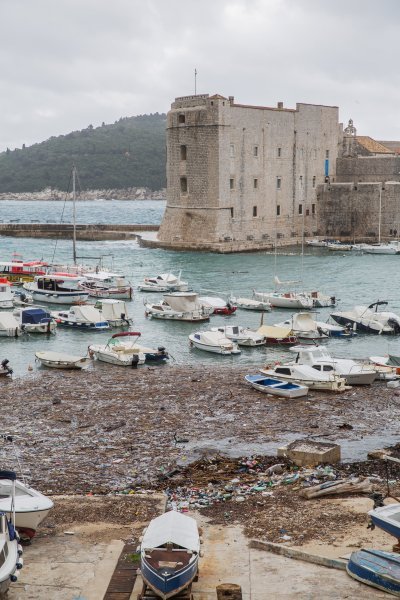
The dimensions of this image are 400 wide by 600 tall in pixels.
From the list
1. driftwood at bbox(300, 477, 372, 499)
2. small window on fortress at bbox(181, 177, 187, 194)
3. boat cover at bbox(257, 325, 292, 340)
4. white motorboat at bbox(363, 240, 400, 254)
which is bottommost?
boat cover at bbox(257, 325, 292, 340)

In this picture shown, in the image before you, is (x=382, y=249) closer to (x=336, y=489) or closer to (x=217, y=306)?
(x=217, y=306)

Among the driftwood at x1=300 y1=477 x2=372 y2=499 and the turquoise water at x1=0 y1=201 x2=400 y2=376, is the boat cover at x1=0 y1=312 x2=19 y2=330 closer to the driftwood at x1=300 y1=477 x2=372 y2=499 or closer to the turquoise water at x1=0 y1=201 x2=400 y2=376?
the turquoise water at x1=0 y1=201 x2=400 y2=376

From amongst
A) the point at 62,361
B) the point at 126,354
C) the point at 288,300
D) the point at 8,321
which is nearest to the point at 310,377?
the point at 126,354

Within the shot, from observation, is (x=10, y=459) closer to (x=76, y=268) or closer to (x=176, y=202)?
(x=76, y=268)

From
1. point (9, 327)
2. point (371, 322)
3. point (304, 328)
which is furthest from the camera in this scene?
point (371, 322)

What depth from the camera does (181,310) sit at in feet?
116

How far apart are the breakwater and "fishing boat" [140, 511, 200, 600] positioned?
63.0m

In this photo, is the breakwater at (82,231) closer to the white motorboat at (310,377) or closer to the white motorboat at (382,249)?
the white motorboat at (382,249)

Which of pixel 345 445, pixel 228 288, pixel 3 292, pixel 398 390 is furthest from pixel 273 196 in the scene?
pixel 345 445

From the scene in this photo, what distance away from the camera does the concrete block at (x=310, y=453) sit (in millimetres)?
16281

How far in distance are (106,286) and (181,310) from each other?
25.2 feet

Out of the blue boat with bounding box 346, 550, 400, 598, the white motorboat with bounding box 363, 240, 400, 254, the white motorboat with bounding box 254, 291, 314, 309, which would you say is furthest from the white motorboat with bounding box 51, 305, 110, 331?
the white motorboat with bounding box 363, 240, 400, 254

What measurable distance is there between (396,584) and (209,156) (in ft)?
166

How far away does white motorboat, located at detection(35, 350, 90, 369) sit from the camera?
25.9m
